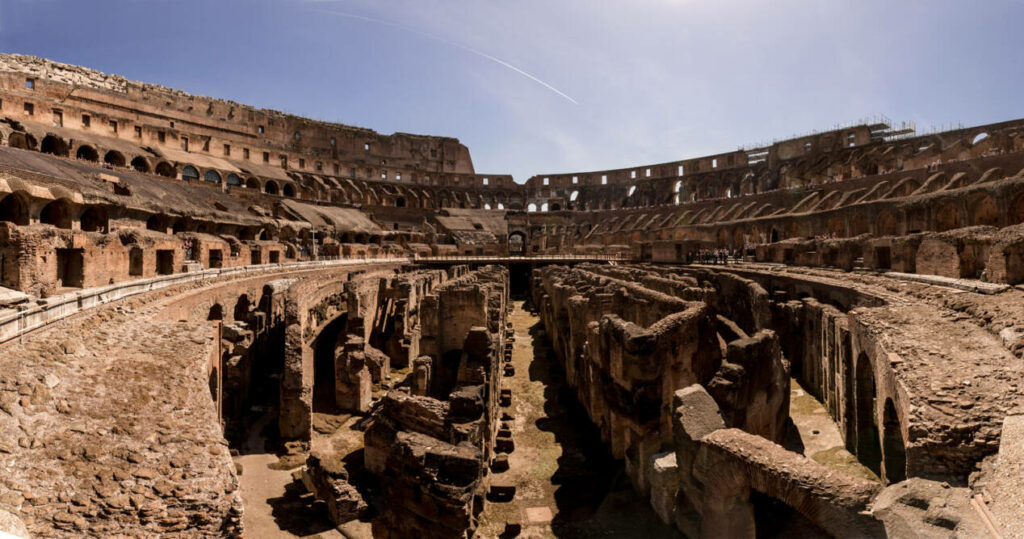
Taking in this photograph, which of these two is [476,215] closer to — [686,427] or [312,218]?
[312,218]

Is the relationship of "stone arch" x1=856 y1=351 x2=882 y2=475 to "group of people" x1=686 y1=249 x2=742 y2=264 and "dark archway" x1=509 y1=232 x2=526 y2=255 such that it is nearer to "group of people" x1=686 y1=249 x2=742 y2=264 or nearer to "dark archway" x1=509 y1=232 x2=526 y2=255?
"group of people" x1=686 y1=249 x2=742 y2=264

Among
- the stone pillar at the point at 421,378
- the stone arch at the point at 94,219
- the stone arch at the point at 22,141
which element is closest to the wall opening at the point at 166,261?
the stone arch at the point at 94,219

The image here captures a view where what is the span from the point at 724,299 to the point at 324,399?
14373 mm

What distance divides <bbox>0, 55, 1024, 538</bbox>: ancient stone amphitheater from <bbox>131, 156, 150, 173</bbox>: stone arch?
A: 1500cm

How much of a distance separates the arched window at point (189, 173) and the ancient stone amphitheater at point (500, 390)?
16482mm

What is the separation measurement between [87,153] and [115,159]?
175 cm

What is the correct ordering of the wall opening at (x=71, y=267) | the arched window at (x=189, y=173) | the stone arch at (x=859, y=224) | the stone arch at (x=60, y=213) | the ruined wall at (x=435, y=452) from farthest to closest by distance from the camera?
the arched window at (x=189, y=173), the stone arch at (x=859, y=224), the stone arch at (x=60, y=213), the wall opening at (x=71, y=267), the ruined wall at (x=435, y=452)

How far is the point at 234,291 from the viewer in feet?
46.6

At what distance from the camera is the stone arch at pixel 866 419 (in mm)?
7812

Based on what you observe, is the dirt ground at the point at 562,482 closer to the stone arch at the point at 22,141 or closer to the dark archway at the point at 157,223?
the dark archway at the point at 157,223

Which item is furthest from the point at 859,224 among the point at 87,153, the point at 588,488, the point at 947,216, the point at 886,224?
the point at 87,153

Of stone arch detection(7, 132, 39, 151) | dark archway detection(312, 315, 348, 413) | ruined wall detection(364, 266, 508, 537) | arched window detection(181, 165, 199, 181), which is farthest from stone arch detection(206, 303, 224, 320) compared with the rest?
arched window detection(181, 165, 199, 181)

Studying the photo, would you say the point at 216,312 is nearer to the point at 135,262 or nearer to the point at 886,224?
the point at 135,262

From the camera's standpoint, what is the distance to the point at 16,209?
1577 cm
